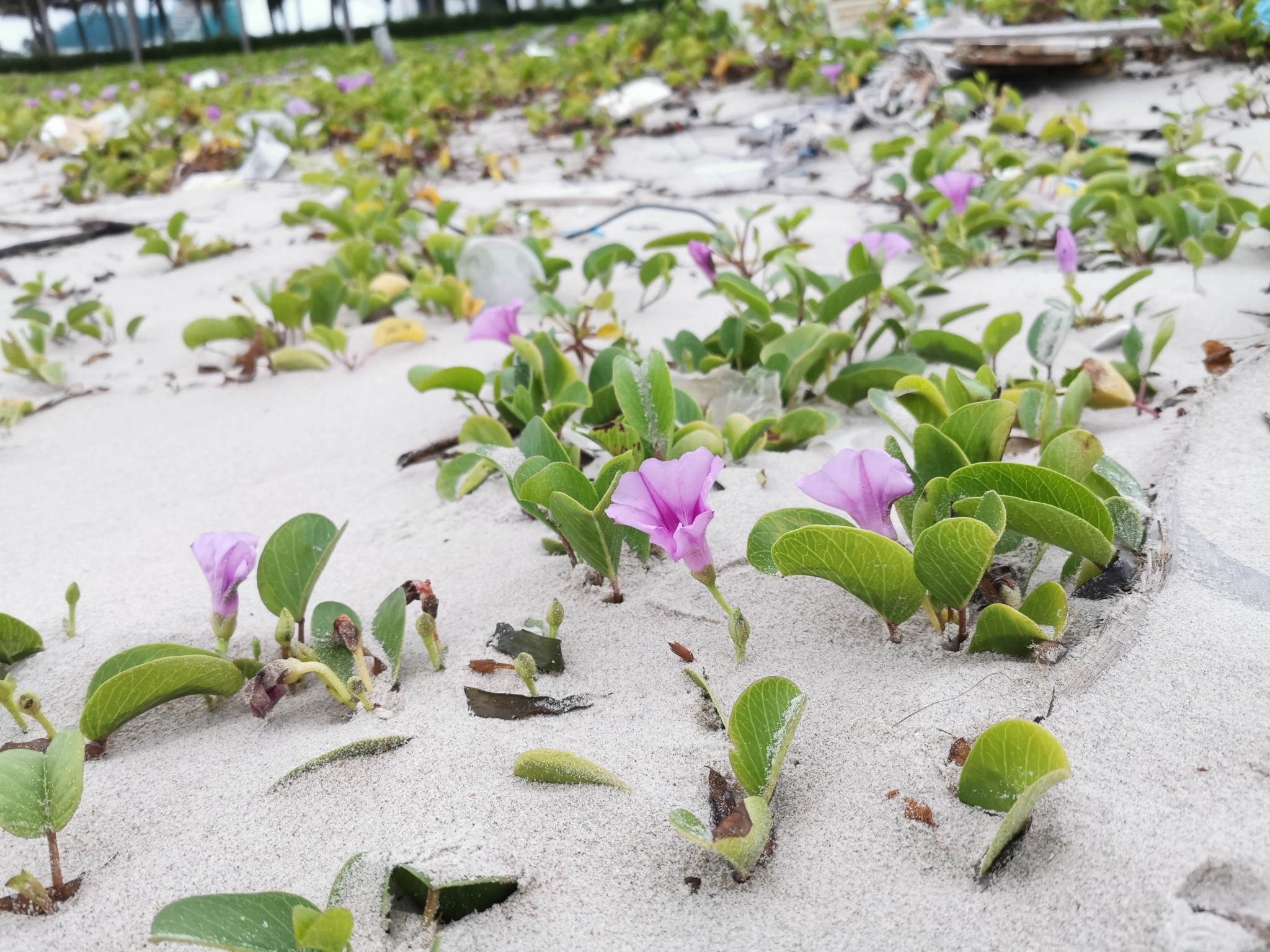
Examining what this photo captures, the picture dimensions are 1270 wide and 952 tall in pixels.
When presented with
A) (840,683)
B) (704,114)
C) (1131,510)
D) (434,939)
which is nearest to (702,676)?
(840,683)

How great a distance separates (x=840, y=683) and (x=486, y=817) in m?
0.36

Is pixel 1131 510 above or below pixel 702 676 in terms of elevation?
above

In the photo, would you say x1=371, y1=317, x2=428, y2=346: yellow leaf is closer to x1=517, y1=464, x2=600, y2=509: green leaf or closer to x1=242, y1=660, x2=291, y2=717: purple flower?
x1=517, y1=464, x2=600, y2=509: green leaf

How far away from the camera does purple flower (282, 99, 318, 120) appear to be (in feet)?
18.1

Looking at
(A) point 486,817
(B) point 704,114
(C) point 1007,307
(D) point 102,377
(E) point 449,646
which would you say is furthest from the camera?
(B) point 704,114

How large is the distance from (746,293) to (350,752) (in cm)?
128

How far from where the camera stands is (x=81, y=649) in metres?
1.18

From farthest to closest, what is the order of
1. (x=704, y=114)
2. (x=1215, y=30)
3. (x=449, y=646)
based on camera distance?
(x=704, y=114) < (x=1215, y=30) < (x=449, y=646)

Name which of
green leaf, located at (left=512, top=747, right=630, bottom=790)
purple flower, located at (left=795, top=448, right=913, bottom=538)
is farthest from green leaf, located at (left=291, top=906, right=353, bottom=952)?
purple flower, located at (left=795, top=448, right=913, bottom=538)

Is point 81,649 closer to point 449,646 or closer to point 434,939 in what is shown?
point 449,646

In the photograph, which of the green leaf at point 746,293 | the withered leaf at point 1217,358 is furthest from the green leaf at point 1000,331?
the green leaf at point 746,293

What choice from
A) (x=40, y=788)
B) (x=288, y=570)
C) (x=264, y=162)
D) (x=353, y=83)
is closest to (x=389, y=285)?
(x=288, y=570)

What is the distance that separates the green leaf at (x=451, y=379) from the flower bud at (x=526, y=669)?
0.63 meters

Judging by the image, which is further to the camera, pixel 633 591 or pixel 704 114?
pixel 704 114
